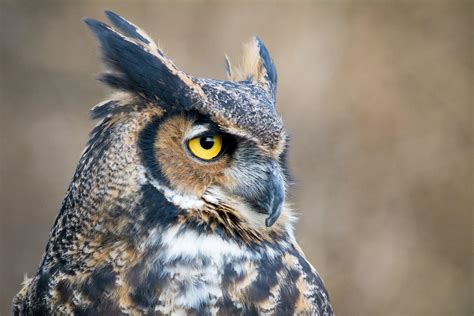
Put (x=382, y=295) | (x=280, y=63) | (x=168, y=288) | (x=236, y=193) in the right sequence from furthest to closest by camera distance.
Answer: (x=382, y=295)
(x=280, y=63)
(x=236, y=193)
(x=168, y=288)

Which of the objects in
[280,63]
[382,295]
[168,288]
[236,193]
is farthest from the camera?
[382,295]

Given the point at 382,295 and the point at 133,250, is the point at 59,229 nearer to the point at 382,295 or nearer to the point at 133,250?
the point at 133,250

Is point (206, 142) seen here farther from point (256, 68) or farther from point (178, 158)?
point (256, 68)

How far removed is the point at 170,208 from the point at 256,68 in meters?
0.55

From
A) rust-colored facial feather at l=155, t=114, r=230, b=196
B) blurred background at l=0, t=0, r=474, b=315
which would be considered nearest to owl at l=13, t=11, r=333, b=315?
rust-colored facial feather at l=155, t=114, r=230, b=196

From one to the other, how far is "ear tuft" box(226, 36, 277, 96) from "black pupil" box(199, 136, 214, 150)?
33 centimetres

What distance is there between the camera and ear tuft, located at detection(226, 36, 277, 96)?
5.92ft

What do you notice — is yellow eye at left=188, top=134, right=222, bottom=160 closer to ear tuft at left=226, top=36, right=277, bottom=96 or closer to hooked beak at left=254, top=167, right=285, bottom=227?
hooked beak at left=254, top=167, right=285, bottom=227

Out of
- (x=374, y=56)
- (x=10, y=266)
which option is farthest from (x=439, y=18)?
(x=10, y=266)

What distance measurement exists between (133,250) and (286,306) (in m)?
0.36

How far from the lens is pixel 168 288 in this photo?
145 cm

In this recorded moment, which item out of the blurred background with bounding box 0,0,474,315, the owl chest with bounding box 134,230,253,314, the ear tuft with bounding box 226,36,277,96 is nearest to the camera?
the owl chest with bounding box 134,230,253,314

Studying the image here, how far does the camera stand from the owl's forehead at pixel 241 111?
1.48 metres

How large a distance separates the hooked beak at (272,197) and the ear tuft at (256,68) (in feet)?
1.04
